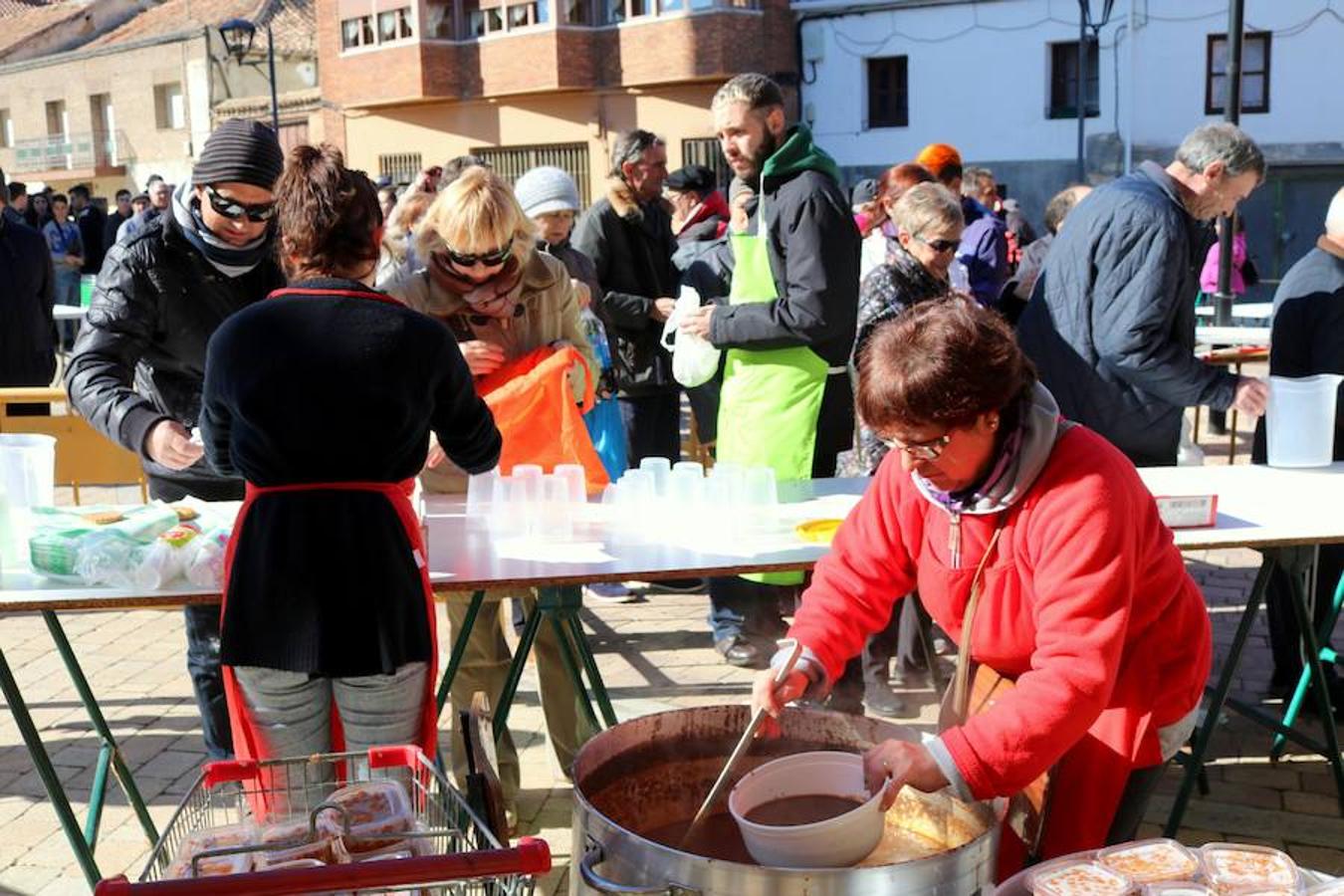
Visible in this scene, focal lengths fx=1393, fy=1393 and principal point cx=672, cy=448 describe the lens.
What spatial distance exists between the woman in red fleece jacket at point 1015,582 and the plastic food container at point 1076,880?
0.17m

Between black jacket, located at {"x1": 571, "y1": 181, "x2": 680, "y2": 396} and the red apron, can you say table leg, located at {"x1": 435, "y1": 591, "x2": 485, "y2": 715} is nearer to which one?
the red apron

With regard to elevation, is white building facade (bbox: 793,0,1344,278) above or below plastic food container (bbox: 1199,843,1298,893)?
above

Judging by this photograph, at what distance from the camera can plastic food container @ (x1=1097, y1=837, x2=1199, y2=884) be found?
1.91m

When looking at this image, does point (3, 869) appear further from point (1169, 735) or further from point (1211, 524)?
point (1211, 524)

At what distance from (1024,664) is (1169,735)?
291 mm

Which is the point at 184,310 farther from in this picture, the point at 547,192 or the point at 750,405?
the point at 547,192

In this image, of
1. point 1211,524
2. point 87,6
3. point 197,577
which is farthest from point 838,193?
point 87,6

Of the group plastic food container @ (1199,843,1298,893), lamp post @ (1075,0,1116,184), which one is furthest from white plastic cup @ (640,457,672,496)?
lamp post @ (1075,0,1116,184)

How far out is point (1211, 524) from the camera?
360 centimetres

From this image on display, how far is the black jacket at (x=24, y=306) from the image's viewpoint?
267 inches

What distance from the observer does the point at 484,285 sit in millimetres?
3676

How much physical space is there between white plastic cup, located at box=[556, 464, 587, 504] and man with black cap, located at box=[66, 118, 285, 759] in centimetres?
94

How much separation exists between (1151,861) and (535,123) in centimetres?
2760

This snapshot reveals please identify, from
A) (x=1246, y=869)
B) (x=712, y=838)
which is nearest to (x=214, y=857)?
(x=712, y=838)
